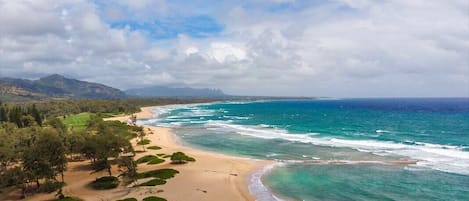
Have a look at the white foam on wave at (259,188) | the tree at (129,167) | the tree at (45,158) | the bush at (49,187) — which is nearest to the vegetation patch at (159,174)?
the tree at (129,167)

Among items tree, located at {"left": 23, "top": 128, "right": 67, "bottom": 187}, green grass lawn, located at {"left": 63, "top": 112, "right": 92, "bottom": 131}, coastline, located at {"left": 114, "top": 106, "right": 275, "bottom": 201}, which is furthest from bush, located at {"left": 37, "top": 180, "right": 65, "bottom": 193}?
green grass lawn, located at {"left": 63, "top": 112, "right": 92, "bottom": 131}

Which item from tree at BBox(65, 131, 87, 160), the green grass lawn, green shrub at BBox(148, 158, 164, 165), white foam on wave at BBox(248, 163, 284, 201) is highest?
tree at BBox(65, 131, 87, 160)

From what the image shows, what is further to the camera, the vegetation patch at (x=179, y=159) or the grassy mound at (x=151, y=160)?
the grassy mound at (x=151, y=160)

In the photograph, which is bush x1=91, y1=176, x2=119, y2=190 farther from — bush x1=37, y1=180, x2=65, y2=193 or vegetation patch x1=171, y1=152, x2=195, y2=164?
vegetation patch x1=171, y1=152, x2=195, y2=164

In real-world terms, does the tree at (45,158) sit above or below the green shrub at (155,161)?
above

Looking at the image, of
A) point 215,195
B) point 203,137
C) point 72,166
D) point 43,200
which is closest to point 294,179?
point 215,195

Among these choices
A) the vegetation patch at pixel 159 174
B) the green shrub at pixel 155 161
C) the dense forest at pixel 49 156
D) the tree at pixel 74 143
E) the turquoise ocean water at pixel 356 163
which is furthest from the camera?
the green shrub at pixel 155 161

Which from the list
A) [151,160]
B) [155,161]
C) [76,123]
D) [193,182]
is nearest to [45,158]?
[193,182]

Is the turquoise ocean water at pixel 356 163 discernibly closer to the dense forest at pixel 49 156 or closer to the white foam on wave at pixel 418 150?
the white foam on wave at pixel 418 150

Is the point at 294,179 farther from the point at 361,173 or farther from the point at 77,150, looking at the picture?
the point at 77,150
